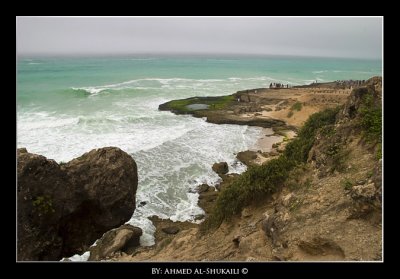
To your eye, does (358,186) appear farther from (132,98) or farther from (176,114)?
(132,98)

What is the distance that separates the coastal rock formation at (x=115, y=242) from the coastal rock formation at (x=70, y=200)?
82cm

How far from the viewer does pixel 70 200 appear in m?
12.1

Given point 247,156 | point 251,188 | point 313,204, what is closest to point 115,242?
point 251,188

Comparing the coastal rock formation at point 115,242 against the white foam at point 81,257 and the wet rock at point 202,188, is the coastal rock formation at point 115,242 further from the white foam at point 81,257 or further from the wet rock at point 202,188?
the wet rock at point 202,188

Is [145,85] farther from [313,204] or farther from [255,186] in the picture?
[313,204]

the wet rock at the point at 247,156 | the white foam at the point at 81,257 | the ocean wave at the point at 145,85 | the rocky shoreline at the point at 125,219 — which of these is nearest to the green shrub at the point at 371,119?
the rocky shoreline at the point at 125,219

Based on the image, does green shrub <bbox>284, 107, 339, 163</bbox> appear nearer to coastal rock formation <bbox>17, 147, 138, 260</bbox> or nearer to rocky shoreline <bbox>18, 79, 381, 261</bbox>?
rocky shoreline <bbox>18, 79, 381, 261</bbox>

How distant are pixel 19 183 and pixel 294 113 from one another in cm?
3739

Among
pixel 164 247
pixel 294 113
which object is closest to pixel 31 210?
pixel 164 247

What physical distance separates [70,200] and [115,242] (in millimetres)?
3430

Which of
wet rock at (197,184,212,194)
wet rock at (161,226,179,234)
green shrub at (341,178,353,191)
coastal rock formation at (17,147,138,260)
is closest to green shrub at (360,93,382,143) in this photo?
green shrub at (341,178,353,191)

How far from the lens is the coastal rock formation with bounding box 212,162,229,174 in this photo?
23.1 m

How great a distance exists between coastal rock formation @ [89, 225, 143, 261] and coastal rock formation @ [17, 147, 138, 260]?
82cm

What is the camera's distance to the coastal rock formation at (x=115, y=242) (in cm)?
1410
